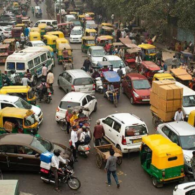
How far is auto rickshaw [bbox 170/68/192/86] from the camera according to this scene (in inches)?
885

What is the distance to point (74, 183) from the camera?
1244 cm

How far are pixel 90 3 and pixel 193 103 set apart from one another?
163 feet

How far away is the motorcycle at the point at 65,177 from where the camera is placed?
12.3 m

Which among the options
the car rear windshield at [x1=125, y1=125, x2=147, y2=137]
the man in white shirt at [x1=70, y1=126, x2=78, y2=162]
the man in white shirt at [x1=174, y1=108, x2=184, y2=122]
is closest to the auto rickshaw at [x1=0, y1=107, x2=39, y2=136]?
the man in white shirt at [x1=70, y1=126, x2=78, y2=162]

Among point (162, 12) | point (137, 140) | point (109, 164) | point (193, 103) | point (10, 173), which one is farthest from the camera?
point (162, 12)

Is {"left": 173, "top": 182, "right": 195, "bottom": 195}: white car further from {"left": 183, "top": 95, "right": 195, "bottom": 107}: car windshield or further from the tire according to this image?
{"left": 183, "top": 95, "right": 195, "bottom": 107}: car windshield

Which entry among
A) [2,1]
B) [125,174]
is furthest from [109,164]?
[2,1]

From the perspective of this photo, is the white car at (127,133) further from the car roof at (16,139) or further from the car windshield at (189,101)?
the car windshield at (189,101)

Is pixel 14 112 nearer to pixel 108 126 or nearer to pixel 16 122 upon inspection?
pixel 16 122

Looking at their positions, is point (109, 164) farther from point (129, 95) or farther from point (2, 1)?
point (2, 1)

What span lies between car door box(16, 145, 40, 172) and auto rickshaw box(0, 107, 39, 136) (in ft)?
9.68

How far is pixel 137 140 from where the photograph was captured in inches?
585

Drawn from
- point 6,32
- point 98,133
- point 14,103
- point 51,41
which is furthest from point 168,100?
point 6,32

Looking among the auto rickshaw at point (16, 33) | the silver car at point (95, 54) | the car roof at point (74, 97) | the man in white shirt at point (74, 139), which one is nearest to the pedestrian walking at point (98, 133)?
the man in white shirt at point (74, 139)
